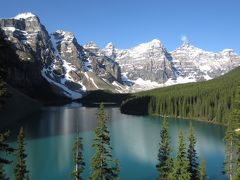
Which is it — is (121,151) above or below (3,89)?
below

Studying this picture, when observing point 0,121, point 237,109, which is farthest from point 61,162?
point 0,121

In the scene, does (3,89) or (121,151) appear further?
(121,151)

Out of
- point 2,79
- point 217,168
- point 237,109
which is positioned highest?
point 2,79

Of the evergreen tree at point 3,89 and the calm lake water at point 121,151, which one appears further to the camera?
the calm lake water at point 121,151

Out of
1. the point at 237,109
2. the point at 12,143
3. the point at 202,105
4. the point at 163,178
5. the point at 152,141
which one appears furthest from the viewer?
the point at 202,105

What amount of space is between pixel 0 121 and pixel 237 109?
137m

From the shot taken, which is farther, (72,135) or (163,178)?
(72,135)

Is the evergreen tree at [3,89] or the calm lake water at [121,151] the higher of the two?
the evergreen tree at [3,89]

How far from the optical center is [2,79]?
2142 cm

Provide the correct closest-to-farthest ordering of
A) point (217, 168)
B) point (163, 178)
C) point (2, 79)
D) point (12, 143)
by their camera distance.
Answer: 1. point (2, 79)
2. point (163, 178)
3. point (217, 168)
4. point (12, 143)

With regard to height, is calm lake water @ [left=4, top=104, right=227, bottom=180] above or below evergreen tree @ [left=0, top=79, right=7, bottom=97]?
below

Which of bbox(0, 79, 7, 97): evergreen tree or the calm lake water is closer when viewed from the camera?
bbox(0, 79, 7, 97): evergreen tree

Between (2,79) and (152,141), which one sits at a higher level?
(2,79)

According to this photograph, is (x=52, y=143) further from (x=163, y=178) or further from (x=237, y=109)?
(x=237, y=109)
